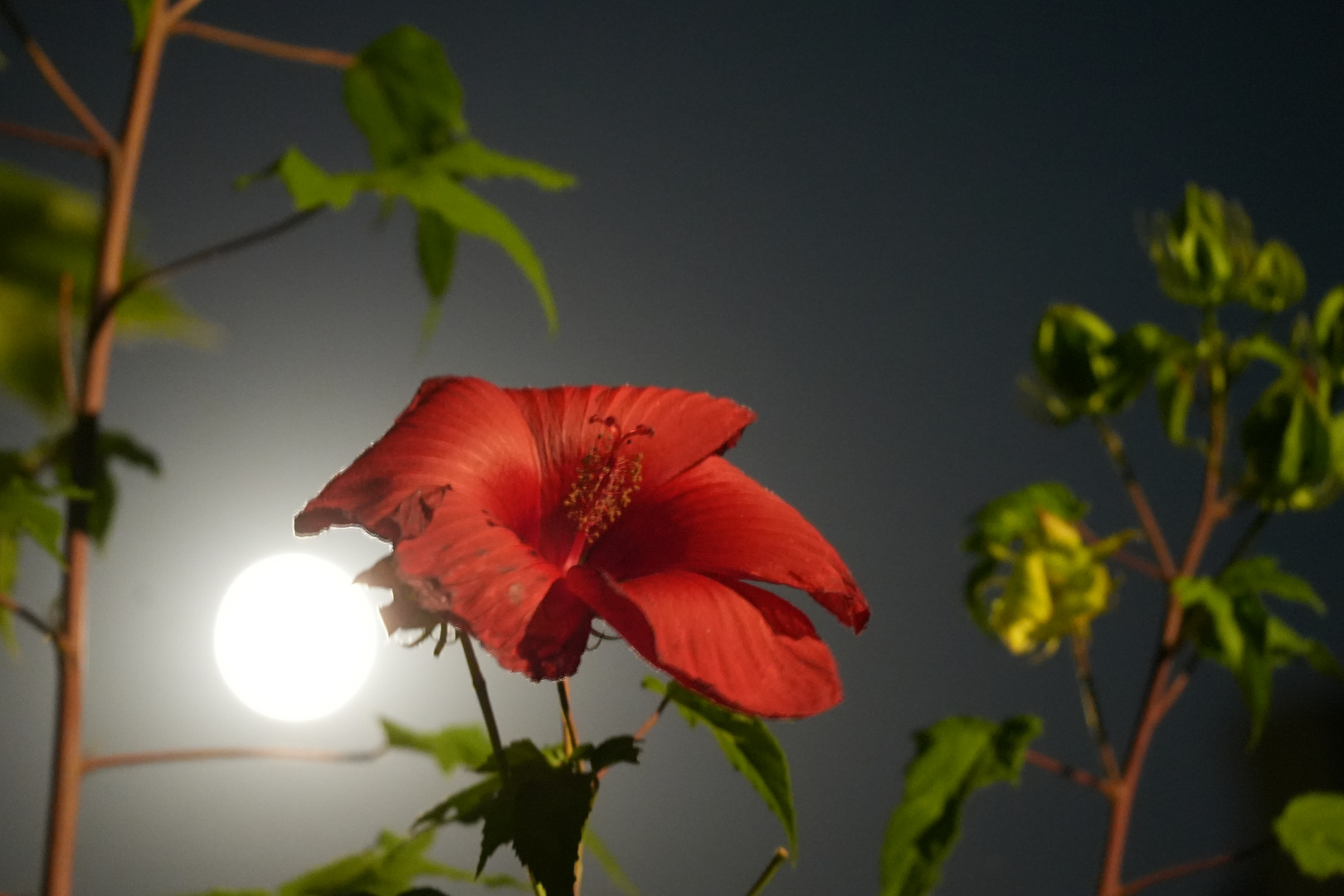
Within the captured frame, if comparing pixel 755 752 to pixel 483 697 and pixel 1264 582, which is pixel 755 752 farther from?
pixel 1264 582

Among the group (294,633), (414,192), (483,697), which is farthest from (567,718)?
(294,633)

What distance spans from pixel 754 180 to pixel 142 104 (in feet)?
2.72

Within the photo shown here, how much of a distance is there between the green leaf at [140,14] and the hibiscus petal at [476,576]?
35cm

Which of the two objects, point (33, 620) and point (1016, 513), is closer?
point (33, 620)

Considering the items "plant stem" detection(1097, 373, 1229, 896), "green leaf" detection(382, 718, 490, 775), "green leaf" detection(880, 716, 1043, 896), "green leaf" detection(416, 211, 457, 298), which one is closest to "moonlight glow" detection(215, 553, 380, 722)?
"green leaf" detection(382, 718, 490, 775)

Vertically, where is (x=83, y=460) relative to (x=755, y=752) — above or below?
above

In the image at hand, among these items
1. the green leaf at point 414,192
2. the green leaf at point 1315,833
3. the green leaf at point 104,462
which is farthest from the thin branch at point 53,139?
the green leaf at point 1315,833

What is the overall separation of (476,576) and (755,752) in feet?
0.46

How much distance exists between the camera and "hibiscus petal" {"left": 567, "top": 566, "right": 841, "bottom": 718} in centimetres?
18

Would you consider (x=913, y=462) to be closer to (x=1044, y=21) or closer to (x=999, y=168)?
(x=999, y=168)

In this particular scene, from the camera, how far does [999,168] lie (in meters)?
1.19

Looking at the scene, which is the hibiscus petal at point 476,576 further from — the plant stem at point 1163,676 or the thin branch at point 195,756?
the plant stem at point 1163,676

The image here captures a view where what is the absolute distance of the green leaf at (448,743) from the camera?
45cm

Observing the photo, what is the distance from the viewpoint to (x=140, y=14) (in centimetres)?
41
